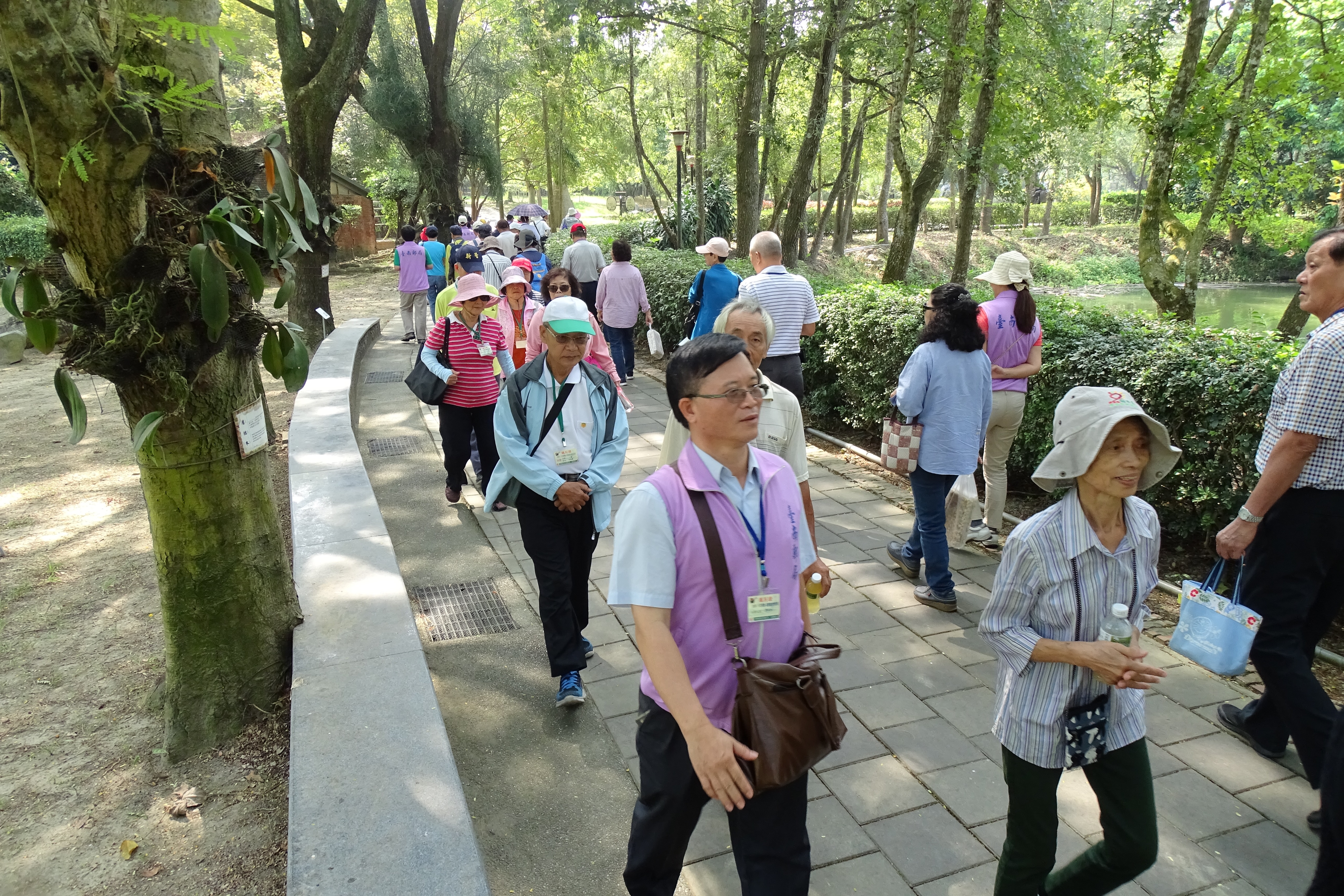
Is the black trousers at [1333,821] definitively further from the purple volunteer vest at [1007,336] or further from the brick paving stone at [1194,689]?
the purple volunteer vest at [1007,336]

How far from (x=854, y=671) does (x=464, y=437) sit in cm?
337

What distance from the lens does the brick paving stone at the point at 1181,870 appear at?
9.30 ft

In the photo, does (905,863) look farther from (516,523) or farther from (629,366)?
(629,366)

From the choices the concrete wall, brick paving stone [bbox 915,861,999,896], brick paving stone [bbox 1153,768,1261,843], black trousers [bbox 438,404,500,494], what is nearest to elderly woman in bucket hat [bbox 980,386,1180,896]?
brick paving stone [bbox 915,861,999,896]

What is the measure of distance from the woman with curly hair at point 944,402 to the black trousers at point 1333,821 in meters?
2.63

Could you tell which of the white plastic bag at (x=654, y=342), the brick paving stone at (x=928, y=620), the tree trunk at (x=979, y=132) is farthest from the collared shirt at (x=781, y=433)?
the tree trunk at (x=979, y=132)

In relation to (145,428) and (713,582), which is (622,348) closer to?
(145,428)

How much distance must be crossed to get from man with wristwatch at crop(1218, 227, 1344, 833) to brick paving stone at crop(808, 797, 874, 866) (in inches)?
62.1

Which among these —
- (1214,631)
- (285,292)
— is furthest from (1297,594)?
(285,292)

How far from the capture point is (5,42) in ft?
8.11

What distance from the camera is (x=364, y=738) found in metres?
2.98

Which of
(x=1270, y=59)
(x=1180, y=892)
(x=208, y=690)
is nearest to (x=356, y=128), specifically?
(x=1270, y=59)

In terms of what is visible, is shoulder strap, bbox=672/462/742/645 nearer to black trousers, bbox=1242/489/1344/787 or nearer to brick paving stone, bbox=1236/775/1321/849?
black trousers, bbox=1242/489/1344/787

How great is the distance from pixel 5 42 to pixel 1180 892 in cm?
445
